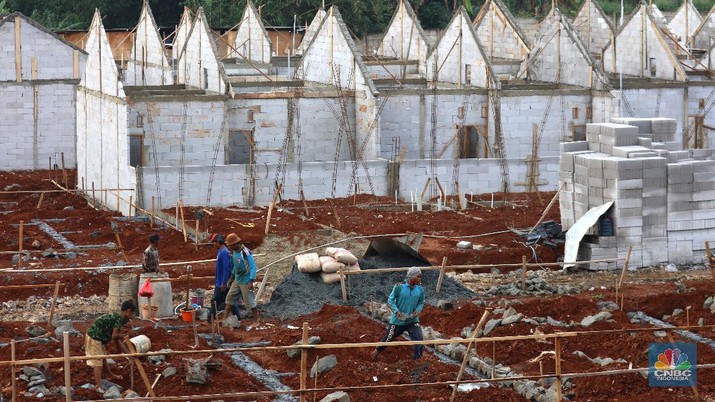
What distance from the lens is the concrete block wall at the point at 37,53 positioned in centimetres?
4169

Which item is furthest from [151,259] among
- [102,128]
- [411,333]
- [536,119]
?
[536,119]

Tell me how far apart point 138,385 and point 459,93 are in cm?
1974

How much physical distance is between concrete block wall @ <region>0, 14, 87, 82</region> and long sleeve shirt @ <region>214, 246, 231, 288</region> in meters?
21.5

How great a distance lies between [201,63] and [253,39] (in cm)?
1046

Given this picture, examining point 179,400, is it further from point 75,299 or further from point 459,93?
point 459,93

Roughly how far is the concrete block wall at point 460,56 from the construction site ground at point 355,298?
437 cm

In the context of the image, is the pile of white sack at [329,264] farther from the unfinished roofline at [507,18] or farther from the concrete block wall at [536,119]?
the unfinished roofline at [507,18]

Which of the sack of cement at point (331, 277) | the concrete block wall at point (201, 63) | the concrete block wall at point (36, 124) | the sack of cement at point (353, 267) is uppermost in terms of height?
the concrete block wall at point (201, 63)

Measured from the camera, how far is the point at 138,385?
58.2ft

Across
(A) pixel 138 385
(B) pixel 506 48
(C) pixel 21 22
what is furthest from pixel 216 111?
(A) pixel 138 385

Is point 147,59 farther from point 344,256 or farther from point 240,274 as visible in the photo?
point 240,274

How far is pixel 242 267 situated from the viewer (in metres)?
21.6

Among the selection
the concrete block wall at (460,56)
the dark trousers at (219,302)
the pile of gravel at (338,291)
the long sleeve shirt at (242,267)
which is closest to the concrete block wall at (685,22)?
the concrete block wall at (460,56)

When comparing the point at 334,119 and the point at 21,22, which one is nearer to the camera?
the point at 334,119
